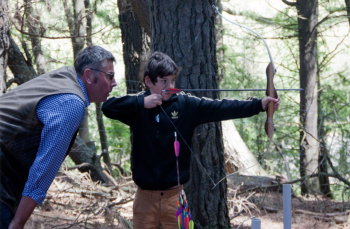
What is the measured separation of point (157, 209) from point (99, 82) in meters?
0.92

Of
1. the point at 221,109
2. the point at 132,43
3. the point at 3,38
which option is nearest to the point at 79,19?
the point at 132,43

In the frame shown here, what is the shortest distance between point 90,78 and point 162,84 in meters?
0.66

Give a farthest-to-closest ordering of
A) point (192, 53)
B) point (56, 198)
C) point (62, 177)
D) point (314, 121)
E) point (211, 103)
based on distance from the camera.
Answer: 1. point (314, 121)
2. point (62, 177)
3. point (56, 198)
4. point (192, 53)
5. point (211, 103)

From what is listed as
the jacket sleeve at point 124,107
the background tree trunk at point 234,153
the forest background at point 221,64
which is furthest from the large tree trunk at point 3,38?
the background tree trunk at point 234,153

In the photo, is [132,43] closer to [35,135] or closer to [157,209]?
[157,209]

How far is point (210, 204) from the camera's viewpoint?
3117mm

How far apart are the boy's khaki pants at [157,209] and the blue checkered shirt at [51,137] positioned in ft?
3.01

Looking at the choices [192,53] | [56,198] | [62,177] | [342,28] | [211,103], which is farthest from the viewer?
[342,28]

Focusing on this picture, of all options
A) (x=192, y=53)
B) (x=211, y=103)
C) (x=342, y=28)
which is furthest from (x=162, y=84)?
(x=342, y=28)

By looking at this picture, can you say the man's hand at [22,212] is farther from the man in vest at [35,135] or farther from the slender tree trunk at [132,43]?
the slender tree trunk at [132,43]

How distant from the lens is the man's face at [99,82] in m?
1.94

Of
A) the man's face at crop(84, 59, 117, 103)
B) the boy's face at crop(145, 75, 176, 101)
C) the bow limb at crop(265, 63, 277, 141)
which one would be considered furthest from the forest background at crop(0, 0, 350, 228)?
the man's face at crop(84, 59, 117, 103)

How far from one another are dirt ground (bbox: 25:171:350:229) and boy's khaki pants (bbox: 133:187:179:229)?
4.20 ft

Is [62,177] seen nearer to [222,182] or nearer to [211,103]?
[222,182]
